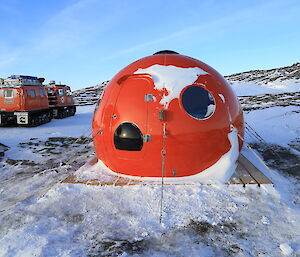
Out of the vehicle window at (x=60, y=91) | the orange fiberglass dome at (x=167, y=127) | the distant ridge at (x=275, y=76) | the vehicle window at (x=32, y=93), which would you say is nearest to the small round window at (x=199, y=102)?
the orange fiberglass dome at (x=167, y=127)

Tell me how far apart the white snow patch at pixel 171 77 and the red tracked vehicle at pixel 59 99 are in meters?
16.3

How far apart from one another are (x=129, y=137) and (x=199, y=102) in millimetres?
Answer: 2570

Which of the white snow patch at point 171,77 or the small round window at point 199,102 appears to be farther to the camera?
the small round window at point 199,102

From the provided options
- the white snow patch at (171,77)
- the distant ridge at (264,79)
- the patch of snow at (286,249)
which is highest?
the distant ridge at (264,79)

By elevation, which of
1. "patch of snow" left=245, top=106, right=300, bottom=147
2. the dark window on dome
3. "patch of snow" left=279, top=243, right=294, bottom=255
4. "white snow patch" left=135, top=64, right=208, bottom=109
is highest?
"white snow patch" left=135, top=64, right=208, bottom=109

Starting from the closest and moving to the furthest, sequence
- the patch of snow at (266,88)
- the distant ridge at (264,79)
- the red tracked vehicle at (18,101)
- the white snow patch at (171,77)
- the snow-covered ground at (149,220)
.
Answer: the snow-covered ground at (149,220), the white snow patch at (171,77), the red tracked vehicle at (18,101), the patch of snow at (266,88), the distant ridge at (264,79)

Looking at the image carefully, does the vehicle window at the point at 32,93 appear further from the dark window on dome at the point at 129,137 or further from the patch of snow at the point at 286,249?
the patch of snow at the point at 286,249

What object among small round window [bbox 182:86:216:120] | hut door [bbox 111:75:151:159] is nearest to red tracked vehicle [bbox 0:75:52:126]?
hut door [bbox 111:75:151:159]

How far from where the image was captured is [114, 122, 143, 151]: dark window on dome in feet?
15.3

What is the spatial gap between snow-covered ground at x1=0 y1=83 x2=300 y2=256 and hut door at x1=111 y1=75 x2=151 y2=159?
79 centimetres

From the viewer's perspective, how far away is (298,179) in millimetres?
5297

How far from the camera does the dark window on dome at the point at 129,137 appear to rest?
4656mm

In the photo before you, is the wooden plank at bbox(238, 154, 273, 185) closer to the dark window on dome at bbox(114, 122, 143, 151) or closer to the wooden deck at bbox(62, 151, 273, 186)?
the wooden deck at bbox(62, 151, 273, 186)

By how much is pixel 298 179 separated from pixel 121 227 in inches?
170
